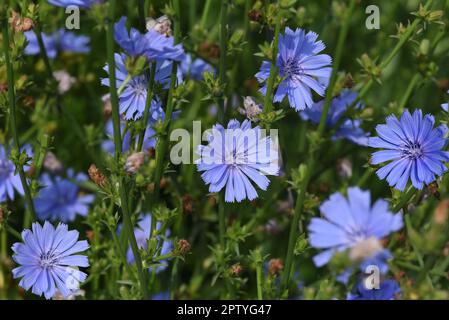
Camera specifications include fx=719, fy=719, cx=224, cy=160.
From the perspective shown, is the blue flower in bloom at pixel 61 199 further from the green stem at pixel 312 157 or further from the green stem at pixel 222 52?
the green stem at pixel 312 157

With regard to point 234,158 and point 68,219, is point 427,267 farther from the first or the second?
point 68,219

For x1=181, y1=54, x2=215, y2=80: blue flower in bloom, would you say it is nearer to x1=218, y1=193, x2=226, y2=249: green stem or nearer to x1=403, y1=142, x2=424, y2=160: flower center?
x1=218, y1=193, x2=226, y2=249: green stem

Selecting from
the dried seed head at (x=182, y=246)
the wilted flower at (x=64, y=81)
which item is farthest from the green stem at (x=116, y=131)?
the wilted flower at (x=64, y=81)

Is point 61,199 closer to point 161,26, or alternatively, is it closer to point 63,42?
point 63,42

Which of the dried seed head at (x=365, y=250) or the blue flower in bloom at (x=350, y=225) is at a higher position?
the blue flower in bloom at (x=350, y=225)

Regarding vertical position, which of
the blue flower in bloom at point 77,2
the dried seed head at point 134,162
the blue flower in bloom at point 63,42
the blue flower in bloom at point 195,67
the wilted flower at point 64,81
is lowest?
the dried seed head at point 134,162

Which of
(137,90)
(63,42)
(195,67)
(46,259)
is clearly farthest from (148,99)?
(63,42)

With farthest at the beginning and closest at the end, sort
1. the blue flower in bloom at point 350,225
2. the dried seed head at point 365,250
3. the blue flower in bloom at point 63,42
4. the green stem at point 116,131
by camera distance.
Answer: the blue flower in bloom at point 63,42, the green stem at point 116,131, the blue flower in bloom at point 350,225, the dried seed head at point 365,250
